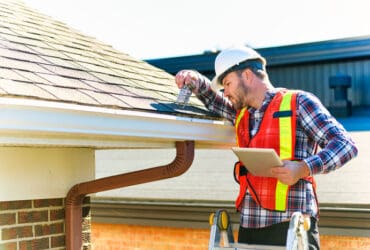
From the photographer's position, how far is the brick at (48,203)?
4547mm

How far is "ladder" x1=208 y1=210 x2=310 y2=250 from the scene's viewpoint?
371 centimetres

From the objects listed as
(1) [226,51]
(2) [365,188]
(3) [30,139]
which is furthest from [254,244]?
(2) [365,188]

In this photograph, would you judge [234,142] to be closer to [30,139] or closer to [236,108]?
[236,108]

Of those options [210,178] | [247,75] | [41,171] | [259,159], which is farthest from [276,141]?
[210,178]

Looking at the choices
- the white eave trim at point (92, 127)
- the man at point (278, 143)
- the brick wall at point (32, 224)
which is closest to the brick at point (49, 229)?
the brick wall at point (32, 224)

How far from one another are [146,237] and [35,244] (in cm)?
577

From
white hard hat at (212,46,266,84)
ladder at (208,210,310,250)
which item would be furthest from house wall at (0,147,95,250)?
white hard hat at (212,46,266,84)

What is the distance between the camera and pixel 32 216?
449 centimetres

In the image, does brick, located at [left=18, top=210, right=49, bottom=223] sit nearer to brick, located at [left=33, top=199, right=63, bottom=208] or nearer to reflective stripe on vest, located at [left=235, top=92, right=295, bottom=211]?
brick, located at [left=33, top=199, right=63, bottom=208]

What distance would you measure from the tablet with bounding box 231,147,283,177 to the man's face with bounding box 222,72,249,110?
0.52 meters

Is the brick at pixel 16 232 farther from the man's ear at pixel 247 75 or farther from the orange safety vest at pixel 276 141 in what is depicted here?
the man's ear at pixel 247 75

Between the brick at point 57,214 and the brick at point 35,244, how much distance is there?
0.53 feet

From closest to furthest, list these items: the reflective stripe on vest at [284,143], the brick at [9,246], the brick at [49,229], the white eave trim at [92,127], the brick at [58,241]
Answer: the white eave trim at [92,127]
the reflective stripe on vest at [284,143]
the brick at [9,246]
the brick at [49,229]
the brick at [58,241]

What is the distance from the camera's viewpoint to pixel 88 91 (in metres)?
3.95
